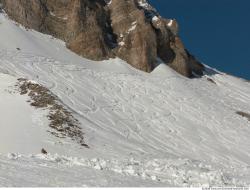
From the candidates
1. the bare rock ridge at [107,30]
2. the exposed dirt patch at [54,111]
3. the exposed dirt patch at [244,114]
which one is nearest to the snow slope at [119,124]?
the exposed dirt patch at [54,111]

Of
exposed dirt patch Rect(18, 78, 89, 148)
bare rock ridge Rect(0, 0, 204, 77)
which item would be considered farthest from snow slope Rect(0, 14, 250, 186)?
bare rock ridge Rect(0, 0, 204, 77)

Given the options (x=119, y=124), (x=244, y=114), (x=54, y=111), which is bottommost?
(x=244, y=114)

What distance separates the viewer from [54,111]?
30125 millimetres

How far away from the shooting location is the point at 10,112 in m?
29.5

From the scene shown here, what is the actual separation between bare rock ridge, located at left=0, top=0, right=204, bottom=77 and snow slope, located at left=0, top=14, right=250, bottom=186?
1.61 m

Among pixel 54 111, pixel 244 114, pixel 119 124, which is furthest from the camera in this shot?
pixel 244 114

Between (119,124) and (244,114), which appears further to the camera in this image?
(244,114)

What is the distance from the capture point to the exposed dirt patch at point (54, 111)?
27375 mm

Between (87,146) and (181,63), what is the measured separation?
1222 inches

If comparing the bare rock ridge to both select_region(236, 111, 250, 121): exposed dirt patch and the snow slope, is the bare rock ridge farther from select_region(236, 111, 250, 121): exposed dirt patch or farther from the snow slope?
select_region(236, 111, 250, 121): exposed dirt patch

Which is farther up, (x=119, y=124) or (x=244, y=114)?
(x=119, y=124)

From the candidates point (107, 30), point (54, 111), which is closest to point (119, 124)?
point (54, 111)

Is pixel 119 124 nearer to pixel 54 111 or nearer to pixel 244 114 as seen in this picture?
pixel 54 111

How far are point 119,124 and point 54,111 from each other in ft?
17.6
